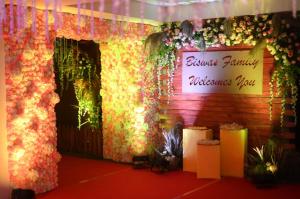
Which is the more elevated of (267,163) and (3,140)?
(3,140)

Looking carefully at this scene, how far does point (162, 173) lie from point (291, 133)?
7.38 feet

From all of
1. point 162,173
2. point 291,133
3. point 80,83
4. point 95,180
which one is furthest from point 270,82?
point 80,83

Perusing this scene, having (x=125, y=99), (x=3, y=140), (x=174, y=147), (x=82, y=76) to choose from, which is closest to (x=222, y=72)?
(x=174, y=147)

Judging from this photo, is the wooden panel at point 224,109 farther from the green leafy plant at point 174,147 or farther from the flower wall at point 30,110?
the flower wall at point 30,110

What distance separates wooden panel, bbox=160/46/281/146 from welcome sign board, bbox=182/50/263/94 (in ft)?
0.33

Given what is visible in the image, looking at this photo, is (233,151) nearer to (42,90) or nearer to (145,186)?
(145,186)

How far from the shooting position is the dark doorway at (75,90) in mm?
8711

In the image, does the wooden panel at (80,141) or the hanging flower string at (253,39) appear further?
the wooden panel at (80,141)

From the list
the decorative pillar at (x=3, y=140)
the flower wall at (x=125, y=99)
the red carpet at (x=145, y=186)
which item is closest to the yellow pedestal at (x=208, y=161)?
the red carpet at (x=145, y=186)

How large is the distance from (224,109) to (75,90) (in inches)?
126

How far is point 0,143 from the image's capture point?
5613mm

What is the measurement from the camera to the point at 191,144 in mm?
7457

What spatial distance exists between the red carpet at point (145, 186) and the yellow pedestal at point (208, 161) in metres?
0.14

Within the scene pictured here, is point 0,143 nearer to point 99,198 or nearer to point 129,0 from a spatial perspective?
point 99,198
